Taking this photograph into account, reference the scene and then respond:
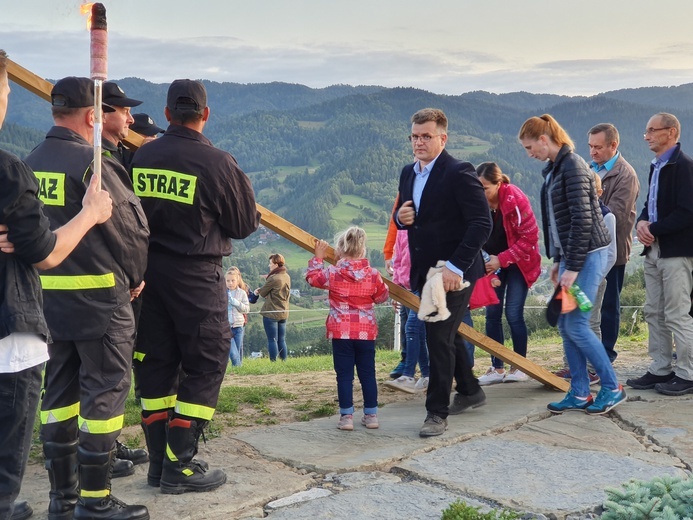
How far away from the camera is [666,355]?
7.54m

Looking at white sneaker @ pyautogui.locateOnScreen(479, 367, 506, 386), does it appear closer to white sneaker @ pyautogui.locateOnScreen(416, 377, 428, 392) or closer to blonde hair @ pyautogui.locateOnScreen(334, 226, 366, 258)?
white sneaker @ pyautogui.locateOnScreen(416, 377, 428, 392)

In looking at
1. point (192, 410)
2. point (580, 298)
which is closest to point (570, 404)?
point (580, 298)

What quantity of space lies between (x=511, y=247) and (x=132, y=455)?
150 inches

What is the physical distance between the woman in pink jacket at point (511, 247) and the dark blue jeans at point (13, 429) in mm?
4866

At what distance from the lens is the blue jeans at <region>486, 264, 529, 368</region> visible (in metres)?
7.66

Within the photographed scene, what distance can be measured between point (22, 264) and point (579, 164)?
424 centimetres

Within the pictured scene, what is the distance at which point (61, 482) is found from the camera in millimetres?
4375

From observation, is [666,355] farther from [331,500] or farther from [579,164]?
[331,500]

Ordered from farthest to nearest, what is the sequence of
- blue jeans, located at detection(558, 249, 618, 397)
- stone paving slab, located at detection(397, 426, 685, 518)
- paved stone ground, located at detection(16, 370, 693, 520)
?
blue jeans, located at detection(558, 249, 618, 397) → stone paving slab, located at detection(397, 426, 685, 518) → paved stone ground, located at detection(16, 370, 693, 520)

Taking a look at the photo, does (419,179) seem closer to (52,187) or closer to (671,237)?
(671,237)

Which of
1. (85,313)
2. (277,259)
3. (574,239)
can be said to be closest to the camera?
(85,313)

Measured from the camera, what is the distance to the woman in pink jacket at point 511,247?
294 inches

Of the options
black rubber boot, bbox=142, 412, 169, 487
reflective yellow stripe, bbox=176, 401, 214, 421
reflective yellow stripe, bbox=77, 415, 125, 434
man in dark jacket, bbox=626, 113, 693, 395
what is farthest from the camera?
man in dark jacket, bbox=626, 113, 693, 395

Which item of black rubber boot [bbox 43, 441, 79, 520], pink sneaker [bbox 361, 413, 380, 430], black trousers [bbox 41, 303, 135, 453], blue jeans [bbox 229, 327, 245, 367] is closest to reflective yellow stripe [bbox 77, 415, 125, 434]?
black trousers [bbox 41, 303, 135, 453]
